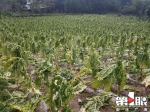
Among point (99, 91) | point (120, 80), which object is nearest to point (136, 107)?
point (120, 80)

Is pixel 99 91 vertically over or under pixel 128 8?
under

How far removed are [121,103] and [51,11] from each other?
47.5m

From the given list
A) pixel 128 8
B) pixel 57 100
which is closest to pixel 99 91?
pixel 57 100

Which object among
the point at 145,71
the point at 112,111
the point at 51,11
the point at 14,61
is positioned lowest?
the point at 112,111

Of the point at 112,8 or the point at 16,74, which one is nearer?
the point at 16,74

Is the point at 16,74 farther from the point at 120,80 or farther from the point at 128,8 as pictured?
the point at 128,8

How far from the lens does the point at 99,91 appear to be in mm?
6062

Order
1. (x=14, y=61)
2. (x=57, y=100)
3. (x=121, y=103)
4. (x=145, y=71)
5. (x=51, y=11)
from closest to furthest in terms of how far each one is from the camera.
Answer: (x=57, y=100), (x=121, y=103), (x=14, y=61), (x=145, y=71), (x=51, y=11)

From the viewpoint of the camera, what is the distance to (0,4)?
154 ft

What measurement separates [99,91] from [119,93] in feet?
1.73

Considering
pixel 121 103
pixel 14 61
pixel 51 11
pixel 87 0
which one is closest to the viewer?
pixel 121 103

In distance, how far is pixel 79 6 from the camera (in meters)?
51.6

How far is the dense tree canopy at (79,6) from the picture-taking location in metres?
47.5

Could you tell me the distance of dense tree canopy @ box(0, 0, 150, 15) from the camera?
47.5 m
